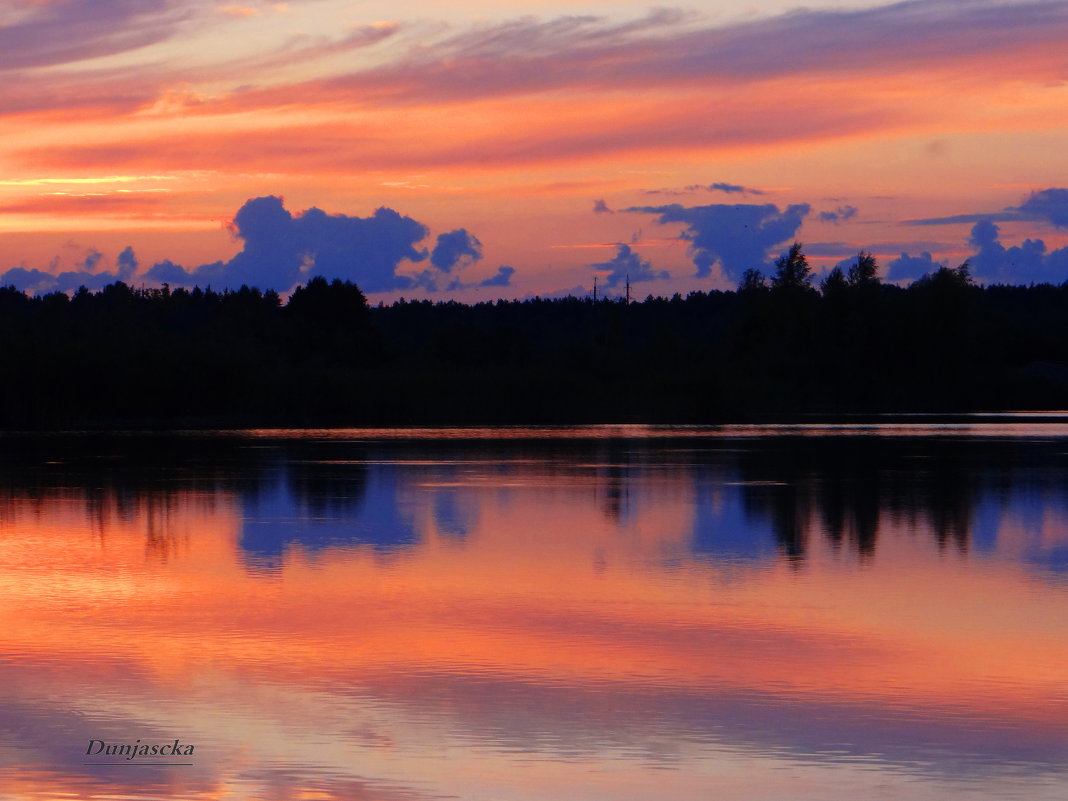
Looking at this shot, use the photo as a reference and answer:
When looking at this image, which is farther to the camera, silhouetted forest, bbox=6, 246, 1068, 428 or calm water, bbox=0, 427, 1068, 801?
silhouetted forest, bbox=6, 246, 1068, 428

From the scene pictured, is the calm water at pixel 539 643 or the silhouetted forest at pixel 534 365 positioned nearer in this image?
the calm water at pixel 539 643

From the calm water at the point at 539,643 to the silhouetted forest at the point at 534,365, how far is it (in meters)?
35.1

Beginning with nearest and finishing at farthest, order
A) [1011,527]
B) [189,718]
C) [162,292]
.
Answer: [189,718] < [1011,527] < [162,292]

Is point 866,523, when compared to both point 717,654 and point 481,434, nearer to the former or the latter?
point 717,654

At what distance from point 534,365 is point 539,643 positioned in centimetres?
6345

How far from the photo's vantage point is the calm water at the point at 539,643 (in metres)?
7.19

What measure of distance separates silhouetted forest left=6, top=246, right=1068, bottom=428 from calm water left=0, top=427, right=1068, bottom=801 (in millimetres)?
35143

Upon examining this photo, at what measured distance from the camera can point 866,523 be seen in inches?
696

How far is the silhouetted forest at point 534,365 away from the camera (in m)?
56.6

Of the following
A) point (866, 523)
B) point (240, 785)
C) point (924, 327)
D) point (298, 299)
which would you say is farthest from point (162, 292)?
point (240, 785)

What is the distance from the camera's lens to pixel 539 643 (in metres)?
10.4

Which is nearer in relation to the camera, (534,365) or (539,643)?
(539,643)

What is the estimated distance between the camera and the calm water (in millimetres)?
7191

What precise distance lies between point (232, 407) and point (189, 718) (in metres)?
52.1
